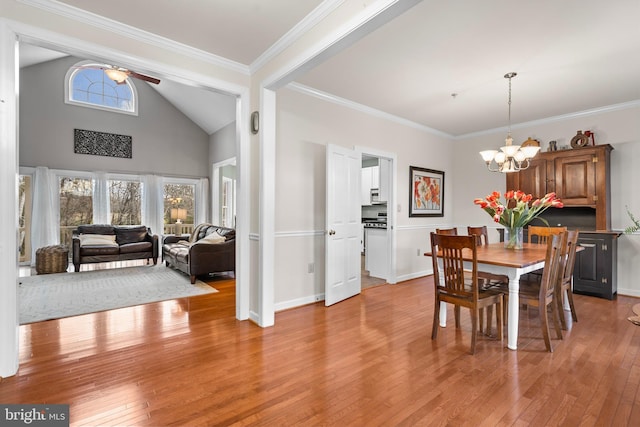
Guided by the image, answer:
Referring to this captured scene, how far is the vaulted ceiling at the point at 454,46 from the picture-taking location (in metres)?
2.34

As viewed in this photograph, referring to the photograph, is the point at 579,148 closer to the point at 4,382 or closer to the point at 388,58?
the point at 388,58

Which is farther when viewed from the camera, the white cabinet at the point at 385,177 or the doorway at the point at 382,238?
the white cabinet at the point at 385,177

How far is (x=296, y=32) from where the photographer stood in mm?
2611

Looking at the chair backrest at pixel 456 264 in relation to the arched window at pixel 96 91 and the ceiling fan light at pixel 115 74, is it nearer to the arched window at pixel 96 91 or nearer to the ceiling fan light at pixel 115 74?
the ceiling fan light at pixel 115 74

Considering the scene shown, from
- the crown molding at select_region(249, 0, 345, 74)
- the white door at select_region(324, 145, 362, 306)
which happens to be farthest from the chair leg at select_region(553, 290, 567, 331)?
the crown molding at select_region(249, 0, 345, 74)

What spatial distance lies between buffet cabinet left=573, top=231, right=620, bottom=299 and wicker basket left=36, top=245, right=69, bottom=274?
27.3 ft

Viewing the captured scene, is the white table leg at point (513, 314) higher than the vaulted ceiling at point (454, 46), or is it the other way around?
the vaulted ceiling at point (454, 46)

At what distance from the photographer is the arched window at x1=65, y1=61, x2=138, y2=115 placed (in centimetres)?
686

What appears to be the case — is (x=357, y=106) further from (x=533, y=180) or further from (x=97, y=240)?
(x=97, y=240)

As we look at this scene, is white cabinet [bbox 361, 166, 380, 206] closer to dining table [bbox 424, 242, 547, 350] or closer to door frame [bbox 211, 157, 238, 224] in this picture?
door frame [bbox 211, 157, 238, 224]

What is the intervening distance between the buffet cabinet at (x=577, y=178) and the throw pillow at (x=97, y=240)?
7.67 m

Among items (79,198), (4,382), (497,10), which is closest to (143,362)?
(4,382)

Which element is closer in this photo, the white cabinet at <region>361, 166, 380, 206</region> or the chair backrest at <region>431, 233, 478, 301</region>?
the chair backrest at <region>431, 233, 478, 301</region>

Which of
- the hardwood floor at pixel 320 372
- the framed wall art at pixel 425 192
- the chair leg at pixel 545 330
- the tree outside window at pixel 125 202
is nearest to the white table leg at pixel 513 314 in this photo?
the hardwood floor at pixel 320 372
